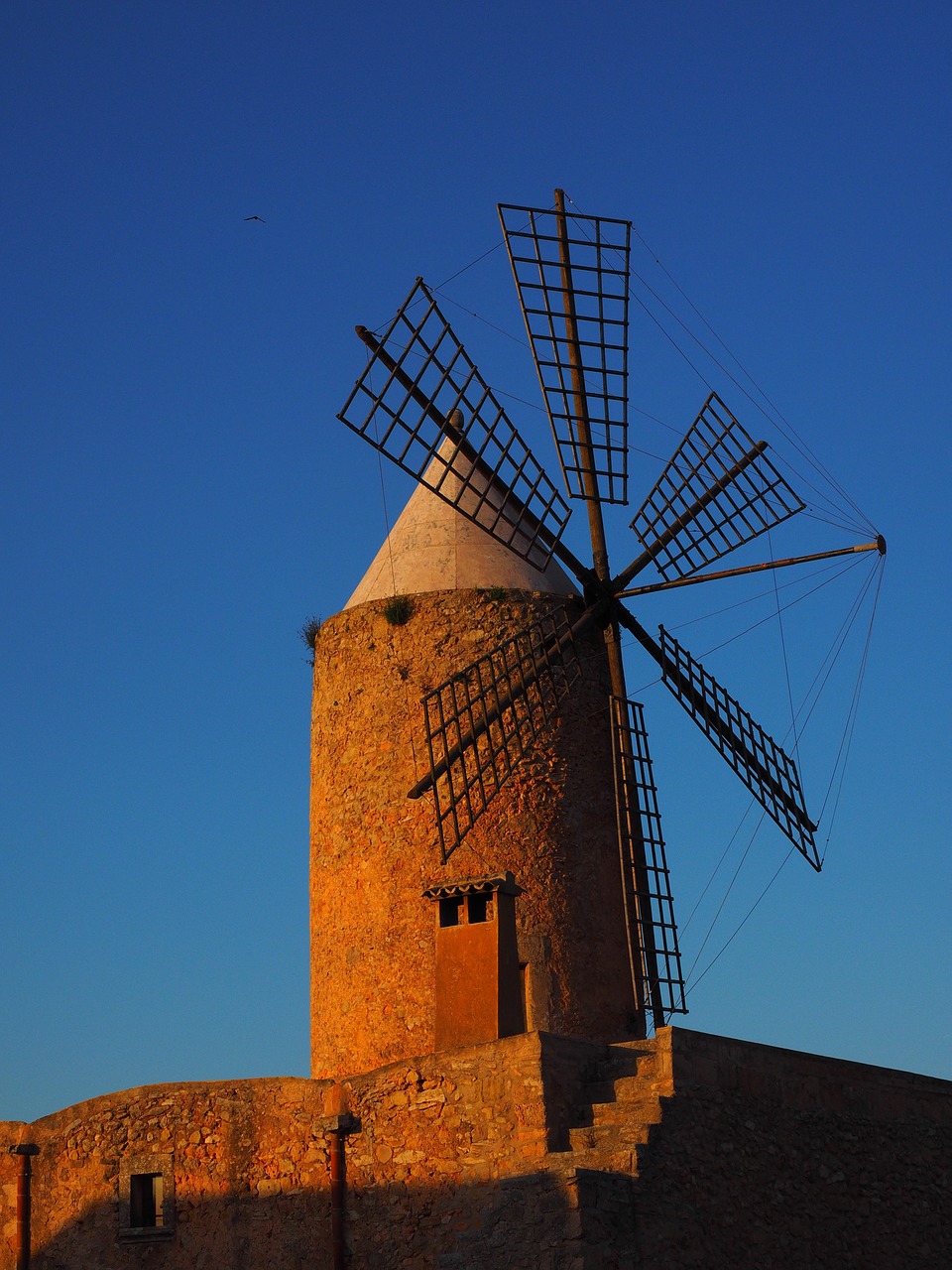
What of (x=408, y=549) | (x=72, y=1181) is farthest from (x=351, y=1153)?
(x=408, y=549)

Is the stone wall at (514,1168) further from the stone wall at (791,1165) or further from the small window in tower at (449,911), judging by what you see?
the small window in tower at (449,911)

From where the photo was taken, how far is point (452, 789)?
39.9 ft

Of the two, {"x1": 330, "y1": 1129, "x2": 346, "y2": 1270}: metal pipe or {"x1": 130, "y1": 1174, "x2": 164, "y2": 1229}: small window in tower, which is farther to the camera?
{"x1": 130, "y1": 1174, "x2": 164, "y2": 1229}: small window in tower

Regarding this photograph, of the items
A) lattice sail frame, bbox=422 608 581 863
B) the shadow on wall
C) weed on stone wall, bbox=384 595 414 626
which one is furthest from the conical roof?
the shadow on wall

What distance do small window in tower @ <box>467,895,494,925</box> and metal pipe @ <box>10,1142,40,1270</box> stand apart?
112 inches

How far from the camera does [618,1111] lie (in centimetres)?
1000

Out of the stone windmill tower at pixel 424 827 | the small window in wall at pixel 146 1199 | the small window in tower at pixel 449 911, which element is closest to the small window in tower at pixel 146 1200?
the small window in wall at pixel 146 1199

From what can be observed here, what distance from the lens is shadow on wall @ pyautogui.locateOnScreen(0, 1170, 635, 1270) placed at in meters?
9.14

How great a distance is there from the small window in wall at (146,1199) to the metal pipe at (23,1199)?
0.65m

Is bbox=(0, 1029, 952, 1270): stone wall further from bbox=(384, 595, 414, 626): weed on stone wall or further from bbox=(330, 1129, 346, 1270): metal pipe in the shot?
bbox=(384, 595, 414, 626): weed on stone wall

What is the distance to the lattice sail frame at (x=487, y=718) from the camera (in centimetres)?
1229

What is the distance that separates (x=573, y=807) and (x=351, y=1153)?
320 centimetres

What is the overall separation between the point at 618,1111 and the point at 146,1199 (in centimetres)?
275

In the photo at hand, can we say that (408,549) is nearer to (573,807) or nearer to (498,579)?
(498,579)
